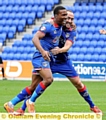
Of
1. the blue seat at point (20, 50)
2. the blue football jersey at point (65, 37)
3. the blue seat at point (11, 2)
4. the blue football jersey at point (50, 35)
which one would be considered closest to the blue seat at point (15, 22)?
the blue seat at point (11, 2)

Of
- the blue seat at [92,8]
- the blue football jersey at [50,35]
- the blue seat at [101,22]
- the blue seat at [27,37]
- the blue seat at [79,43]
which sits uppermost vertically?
the blue football jersey at [50,35]

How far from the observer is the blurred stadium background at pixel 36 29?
82.4 ft

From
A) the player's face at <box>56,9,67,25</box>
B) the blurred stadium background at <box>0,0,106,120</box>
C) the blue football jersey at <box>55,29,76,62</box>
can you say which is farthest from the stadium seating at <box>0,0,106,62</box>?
the player's face at <box>56,9,67,25</box>

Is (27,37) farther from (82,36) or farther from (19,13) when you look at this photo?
(82,36)

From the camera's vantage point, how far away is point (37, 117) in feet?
25.0

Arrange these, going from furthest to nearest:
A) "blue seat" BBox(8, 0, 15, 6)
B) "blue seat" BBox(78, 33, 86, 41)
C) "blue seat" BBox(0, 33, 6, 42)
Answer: "blue seat" BBox(8, 0, 15, 6) → "blue seat" BBox(0, 33, 6, 42) → "blue seat" BBox(78, 33, 86, 41)

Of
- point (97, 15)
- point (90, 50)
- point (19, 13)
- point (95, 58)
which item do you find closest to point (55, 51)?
point (95, 58)

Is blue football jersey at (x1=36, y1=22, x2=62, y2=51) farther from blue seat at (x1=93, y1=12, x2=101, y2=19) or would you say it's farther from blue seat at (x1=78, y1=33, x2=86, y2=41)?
blue seat at (x1=93, y1=12, x2=101, y2=19)

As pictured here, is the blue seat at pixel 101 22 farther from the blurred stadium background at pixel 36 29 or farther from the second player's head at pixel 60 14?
the second player's head at pixel 60 14

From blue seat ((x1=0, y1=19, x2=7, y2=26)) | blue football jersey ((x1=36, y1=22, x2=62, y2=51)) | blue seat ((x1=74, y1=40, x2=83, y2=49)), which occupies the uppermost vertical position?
blue football jersey ((x1=36, y1=22, x2=62, y2=51))

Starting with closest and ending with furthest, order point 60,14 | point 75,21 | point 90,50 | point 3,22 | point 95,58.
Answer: point 60,14, point 95,58, point 90,50, point 75,21, point 3,22

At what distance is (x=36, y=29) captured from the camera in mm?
29766

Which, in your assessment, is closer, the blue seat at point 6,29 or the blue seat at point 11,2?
the blue seat at point 6,29

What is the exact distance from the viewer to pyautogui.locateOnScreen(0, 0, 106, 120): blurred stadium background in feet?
82.4
